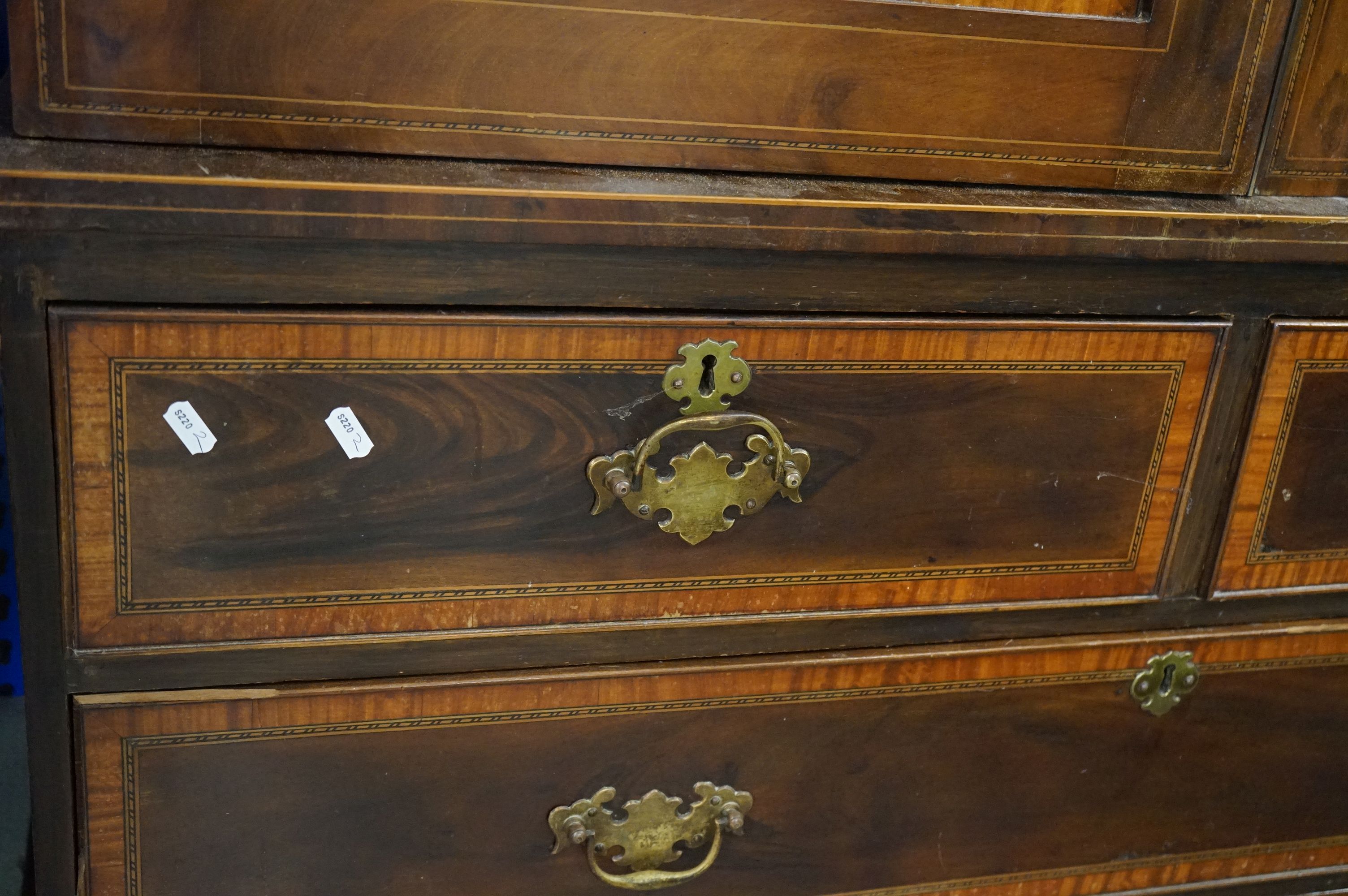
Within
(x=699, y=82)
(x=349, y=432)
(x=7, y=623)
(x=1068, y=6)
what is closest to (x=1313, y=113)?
(x=1068, y=6)

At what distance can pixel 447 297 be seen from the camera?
661mm

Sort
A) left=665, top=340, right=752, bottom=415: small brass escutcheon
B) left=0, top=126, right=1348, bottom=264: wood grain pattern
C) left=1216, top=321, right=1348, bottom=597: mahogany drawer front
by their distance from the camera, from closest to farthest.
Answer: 1. left=0, top=126, right=1348, bottom=264: wood grain pattern
2. left=665, top=340, right=752, bottom=415: small brass escutcheon
3. left=1216, top=321, right=1348, bottom=597: mahogany drawer front

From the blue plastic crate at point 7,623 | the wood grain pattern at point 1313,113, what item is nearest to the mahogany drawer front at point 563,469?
the wood grain pattern at point 1313,113

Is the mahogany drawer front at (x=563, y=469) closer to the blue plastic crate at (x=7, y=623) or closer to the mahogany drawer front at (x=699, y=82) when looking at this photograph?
the mahogany drawer front at (x=699, y=82)

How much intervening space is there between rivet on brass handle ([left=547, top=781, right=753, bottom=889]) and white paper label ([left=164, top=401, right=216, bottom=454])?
1.07ft

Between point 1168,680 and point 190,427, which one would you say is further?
point 1168,680

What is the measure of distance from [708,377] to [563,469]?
0.32 feet

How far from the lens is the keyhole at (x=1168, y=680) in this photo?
0.89 metres

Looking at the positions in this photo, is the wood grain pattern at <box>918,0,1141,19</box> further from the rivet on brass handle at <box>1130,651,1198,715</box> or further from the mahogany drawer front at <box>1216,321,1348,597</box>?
the rivet on brass handle at <box>1130,651,1198,715</box>

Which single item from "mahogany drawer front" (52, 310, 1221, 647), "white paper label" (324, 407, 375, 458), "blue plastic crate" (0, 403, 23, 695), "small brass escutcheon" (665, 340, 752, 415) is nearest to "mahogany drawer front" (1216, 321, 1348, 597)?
"mahogany drawer front" (52, 310, 1221, 647)

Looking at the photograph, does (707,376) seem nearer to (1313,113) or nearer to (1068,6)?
(1068,6)

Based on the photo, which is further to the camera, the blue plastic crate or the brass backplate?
the blue plastic crate

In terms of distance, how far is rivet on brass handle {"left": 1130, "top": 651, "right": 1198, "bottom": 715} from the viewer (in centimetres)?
88

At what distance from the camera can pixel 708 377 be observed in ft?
2.34
